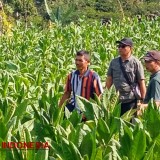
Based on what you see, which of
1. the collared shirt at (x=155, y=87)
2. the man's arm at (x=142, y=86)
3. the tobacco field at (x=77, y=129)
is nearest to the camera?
the tobacco field at (x=77, y=129)

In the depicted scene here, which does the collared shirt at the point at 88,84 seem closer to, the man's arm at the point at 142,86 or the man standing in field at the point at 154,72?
the man standing in field at the point at 154,72

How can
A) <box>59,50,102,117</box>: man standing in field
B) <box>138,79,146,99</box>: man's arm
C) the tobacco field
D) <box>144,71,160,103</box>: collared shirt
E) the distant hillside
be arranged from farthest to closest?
1. the distant hillside
2. <box>138,79,146,99</box>: man's arm
3. <box>59,50,102,117</box>: man standing in field
4. <box>144,71,160,103</box>: collared shirt
5. the tobacco field

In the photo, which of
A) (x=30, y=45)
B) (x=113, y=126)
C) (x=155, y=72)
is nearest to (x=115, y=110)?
(x=113, y=126)

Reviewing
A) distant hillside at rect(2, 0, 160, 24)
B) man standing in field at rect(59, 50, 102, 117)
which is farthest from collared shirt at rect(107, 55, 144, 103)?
distant hillside at rect(2, 0, 160, 24)

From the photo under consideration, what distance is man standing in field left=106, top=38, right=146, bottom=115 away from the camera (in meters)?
5.66

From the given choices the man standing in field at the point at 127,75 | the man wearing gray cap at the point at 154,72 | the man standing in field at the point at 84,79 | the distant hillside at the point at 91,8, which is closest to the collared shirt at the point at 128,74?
the man standing in field at the point at 127,75

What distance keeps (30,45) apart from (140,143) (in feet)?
34.7

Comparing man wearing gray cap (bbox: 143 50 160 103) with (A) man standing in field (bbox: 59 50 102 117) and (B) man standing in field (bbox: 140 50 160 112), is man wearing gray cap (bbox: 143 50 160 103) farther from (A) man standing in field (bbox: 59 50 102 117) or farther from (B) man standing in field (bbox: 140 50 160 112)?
(A) man standing in field (bbox: 59 50 102 117)

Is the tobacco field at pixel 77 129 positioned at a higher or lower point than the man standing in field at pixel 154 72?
lower

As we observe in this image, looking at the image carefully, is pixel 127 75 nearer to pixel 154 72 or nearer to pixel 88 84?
pixel 88 84

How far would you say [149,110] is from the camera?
3273 millimetres

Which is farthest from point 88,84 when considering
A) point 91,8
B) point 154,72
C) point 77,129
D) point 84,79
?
point 91,8

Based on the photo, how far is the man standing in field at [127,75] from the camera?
5.66 meters

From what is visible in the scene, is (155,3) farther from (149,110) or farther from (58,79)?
(149,110)
